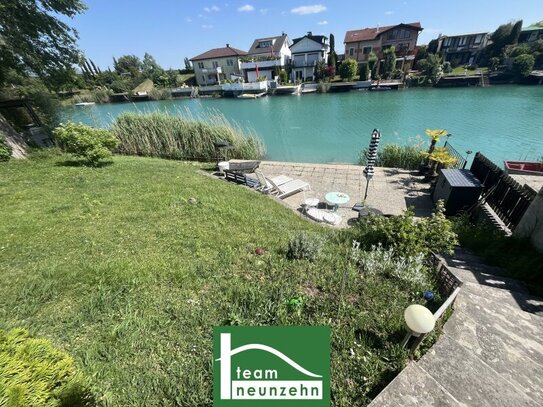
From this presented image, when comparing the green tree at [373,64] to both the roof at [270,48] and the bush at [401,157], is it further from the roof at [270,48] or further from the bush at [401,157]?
the bush at [401,157]

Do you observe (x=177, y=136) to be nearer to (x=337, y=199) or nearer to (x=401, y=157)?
(x=337, y=199)

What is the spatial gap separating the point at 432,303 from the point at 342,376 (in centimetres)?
164

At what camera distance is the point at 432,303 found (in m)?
3.03

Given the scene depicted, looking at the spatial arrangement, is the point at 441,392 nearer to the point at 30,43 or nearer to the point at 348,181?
the point at 348,181

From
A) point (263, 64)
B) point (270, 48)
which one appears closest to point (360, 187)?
point (263, 64)

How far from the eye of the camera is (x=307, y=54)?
167 feet

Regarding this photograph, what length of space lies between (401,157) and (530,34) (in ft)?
201

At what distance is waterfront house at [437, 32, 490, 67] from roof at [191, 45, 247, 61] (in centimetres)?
4252

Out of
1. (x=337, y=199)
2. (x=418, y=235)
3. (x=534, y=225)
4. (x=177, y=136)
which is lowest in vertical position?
(x=337, y=199)

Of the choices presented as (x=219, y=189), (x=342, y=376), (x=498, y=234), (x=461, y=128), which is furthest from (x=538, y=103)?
(x=342, y=376)

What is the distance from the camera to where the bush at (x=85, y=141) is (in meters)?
8.09

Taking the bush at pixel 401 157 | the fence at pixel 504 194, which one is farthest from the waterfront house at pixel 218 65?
the fence at pixel 504 194

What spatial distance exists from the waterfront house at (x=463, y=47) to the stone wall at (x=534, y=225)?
6027 cm

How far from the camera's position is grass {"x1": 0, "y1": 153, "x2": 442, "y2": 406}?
2.27 metres
